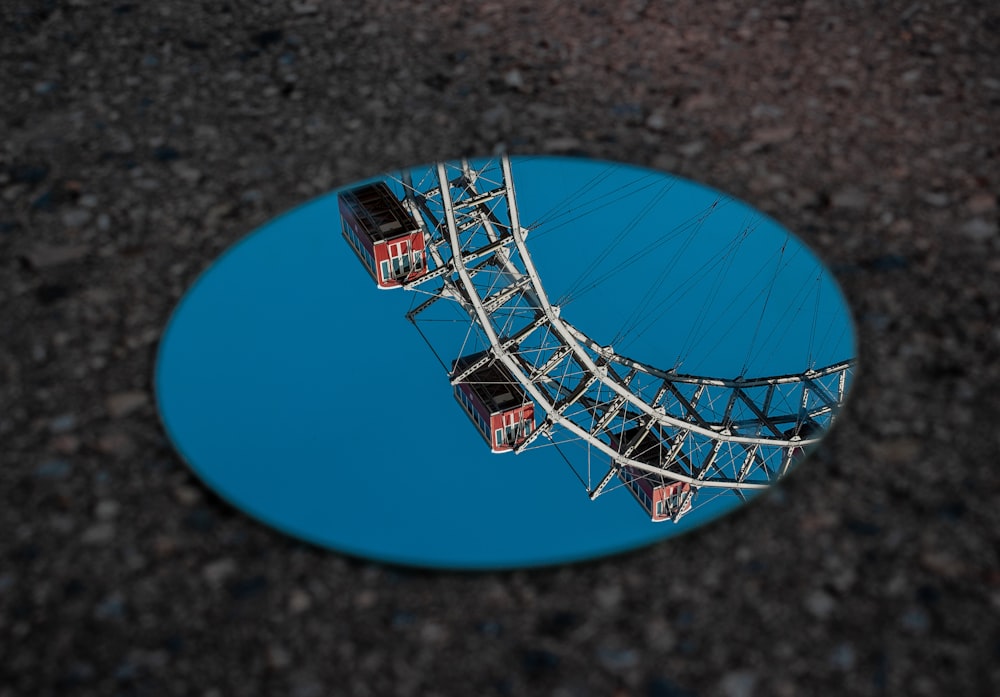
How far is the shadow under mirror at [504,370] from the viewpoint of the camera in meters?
3.90

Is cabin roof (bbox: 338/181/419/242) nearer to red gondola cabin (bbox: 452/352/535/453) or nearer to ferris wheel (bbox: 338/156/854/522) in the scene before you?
ferris wheel (bbox: 338/156/854/522)

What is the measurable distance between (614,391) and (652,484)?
61cm

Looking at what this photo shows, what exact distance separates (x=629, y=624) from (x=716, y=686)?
0.35 meters

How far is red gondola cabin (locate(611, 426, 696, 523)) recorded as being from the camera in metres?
3.86

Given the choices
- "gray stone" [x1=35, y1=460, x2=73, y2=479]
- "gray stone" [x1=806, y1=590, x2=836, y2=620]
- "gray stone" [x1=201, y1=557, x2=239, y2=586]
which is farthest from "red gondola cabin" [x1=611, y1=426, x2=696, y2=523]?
"gray stone" [x1=35, y1=460, x2=73, y2=479]

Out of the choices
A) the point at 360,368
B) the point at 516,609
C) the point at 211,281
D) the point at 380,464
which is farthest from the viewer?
the point at 211,281

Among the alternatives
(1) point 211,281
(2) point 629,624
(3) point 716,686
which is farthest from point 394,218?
(3) point 716,686

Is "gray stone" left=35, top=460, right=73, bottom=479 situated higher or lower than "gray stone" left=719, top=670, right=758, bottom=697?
lower

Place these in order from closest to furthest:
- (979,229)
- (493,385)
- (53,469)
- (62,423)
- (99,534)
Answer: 1. (99,534)
2. (53,469)
3. (62,423)
4. (493,385)
5. (979,229)

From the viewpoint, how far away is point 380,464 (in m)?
4.05

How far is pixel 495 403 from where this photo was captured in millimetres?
4398

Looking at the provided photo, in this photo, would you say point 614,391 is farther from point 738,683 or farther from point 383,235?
point 738,683

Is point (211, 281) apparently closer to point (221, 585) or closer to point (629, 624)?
point (221, 585)

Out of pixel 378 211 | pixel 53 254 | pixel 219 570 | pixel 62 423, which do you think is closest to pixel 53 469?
pixel 62 423
